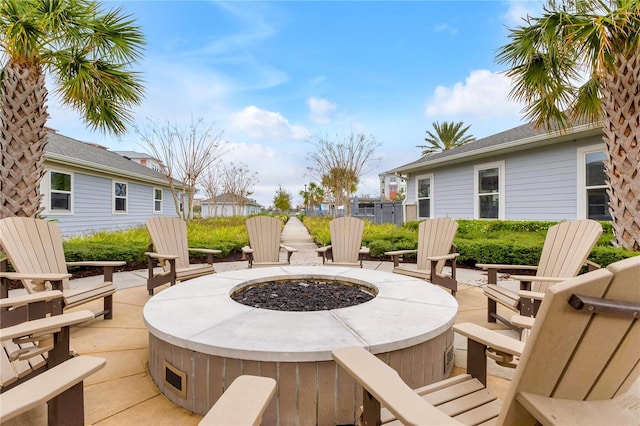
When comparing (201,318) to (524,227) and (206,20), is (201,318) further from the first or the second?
(524,227)

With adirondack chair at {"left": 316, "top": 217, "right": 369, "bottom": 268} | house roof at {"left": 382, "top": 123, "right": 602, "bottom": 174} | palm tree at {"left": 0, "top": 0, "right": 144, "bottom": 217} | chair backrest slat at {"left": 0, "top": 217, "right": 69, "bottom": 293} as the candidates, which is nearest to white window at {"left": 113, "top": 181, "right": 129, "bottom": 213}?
palm tree at {"left": 0, "top": 0, "right": 144, "bottom": 217}

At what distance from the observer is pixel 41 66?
17.2 ft

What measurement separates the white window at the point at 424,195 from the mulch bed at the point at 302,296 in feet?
27.7

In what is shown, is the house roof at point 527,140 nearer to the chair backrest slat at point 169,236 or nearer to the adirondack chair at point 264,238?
the adirondack chair at point 264,238

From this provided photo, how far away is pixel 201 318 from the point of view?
85.4 inches

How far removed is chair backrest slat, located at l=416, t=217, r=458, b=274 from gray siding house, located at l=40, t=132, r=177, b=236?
308 inches

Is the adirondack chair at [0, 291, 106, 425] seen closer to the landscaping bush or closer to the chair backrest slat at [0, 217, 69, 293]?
the chair backrest slat at [0, 217, 69, 293]

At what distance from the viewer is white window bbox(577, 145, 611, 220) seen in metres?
6.59

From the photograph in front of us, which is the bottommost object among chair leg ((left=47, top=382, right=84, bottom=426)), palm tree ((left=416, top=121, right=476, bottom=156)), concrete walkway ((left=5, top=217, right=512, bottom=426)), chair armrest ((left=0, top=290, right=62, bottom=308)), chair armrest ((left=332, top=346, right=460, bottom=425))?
concrete walkway ((left=5, top=217, right=512, bottom=426))

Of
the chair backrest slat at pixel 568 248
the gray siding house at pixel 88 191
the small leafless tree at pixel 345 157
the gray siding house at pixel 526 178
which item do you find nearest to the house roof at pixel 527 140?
the gray siding house at pixel 526 178

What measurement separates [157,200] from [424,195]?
12.6 m

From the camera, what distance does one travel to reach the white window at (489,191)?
28.1 ft

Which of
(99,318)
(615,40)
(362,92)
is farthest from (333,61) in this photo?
(99,318)

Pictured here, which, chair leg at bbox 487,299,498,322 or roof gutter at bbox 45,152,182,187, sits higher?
roof gutter at bbox 45,152,182,187
